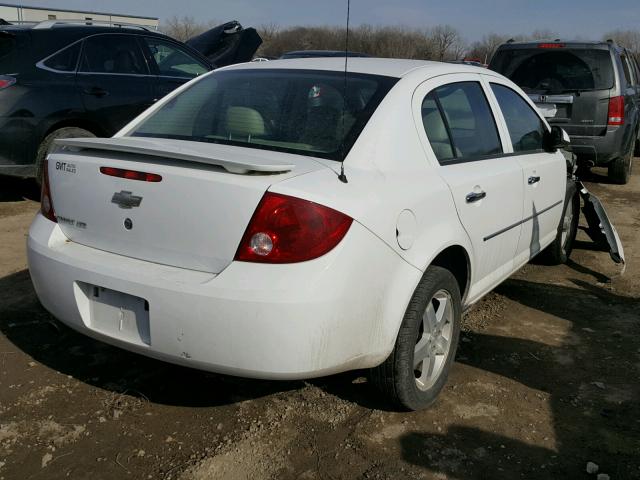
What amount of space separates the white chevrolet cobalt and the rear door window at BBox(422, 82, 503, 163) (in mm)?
14

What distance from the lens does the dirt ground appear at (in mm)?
2633

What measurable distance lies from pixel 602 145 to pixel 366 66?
5784mm

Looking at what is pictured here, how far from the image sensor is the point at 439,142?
322 centimetres

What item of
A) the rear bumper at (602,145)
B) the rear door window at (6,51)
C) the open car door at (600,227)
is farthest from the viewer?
the rear bumper at (602,145)

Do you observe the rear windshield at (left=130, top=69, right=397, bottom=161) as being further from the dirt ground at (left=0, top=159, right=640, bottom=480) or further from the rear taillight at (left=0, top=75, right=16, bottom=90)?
the rear taillight at (left=0, top=75, right=16, bottom=90)

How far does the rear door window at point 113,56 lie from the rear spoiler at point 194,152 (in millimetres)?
4152

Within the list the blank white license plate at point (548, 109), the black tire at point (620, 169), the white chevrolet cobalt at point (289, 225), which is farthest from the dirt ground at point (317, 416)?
the black tire at point (620, 169)

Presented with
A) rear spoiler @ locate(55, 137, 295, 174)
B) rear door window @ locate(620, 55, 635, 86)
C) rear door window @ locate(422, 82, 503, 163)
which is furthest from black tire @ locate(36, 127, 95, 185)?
rear door window @ locate(620, 55, 635, 86)

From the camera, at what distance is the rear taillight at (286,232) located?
2.38m

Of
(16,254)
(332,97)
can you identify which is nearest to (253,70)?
(332,97)

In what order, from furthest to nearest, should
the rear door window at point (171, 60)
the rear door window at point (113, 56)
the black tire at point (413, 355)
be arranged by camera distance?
the rear door window at point (171, 60) → the rear door window at point (113, 56) → the black tire at point (413, 355)

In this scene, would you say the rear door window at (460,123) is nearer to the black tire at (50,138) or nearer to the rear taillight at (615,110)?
the black tire at (50,138)

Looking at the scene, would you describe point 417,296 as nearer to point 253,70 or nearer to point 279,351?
point 279,351

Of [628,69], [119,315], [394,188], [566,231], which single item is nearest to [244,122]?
[394,188]
